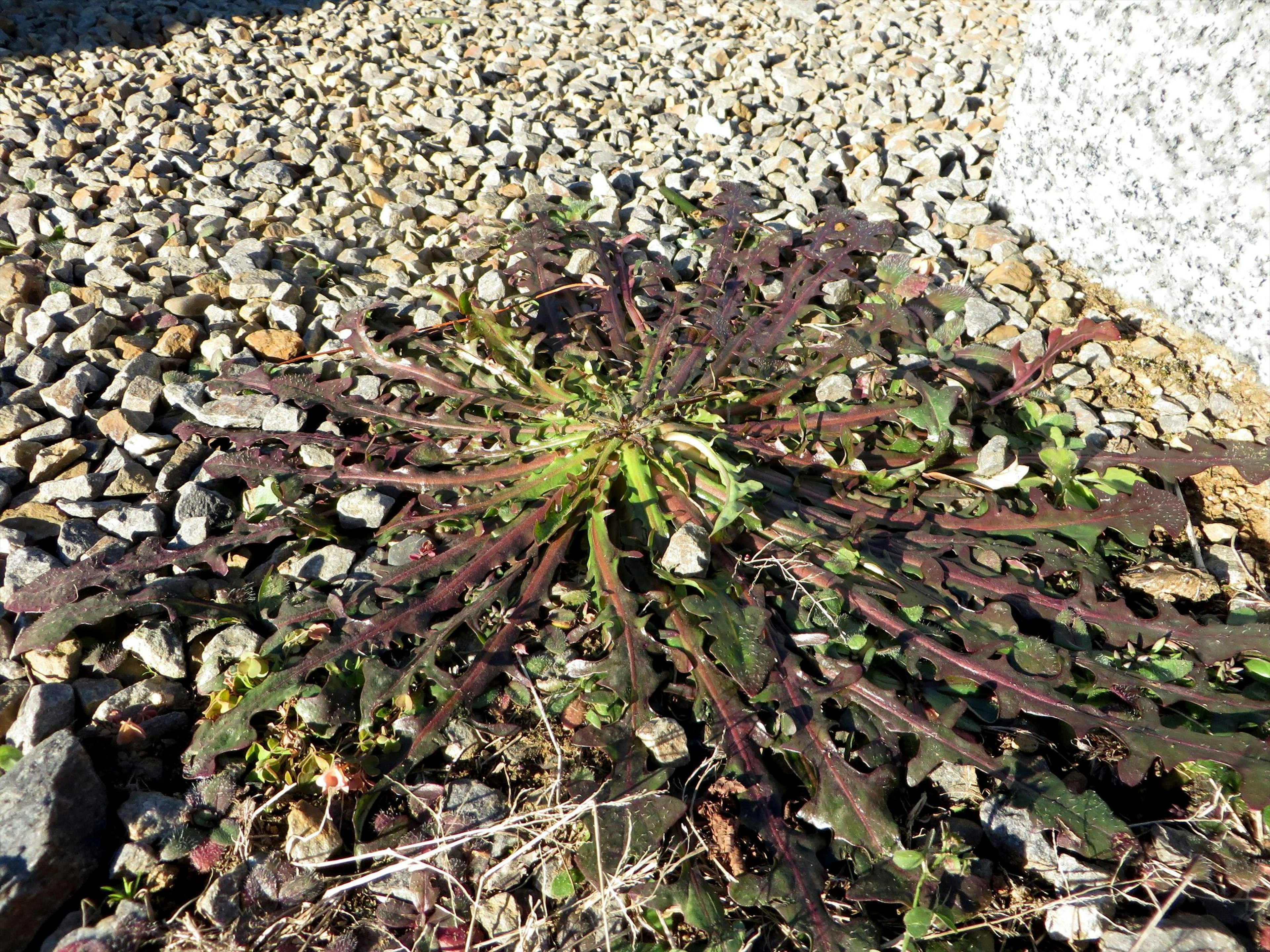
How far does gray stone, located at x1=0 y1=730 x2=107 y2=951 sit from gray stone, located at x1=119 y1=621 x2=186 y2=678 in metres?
0.28

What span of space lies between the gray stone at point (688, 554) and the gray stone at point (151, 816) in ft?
4.08

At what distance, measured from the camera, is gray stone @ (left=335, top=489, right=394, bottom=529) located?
2506 mm

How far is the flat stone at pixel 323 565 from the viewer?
2.40 metres

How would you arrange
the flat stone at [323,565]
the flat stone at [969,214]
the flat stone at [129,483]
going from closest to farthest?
the flat stone at [323,565] < the flat stone at [129,483] < the flat stone at [969,214]

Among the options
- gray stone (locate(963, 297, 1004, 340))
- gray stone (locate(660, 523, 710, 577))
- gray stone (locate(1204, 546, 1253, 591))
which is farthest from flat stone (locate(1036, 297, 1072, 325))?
gray stone (locate(660, 523, 710, 577))

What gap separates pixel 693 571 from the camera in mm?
2229

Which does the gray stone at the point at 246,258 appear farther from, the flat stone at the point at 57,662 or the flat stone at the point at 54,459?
the flat stone at the point at 57,662

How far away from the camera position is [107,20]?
5.02 meters

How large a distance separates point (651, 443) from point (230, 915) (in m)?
1.52

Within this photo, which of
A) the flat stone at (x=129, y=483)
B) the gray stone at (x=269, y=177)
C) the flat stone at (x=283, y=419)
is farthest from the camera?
the gray stone at (x=269, y=177)

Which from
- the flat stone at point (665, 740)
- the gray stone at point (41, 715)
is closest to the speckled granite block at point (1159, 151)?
the flat stone at point (665, 740)

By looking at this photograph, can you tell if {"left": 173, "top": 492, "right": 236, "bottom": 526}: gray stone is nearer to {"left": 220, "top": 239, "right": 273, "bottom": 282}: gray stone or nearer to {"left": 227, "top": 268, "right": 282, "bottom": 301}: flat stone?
{"left": 227, "top": 268, "right": 282, "bottom": 301}: flat stone

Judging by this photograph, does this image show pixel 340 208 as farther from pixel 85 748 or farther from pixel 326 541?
pixel 85 748

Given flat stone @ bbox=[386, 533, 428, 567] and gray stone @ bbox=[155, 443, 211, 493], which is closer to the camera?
flat stone @ bbox=[386, 533, 428, 567]
